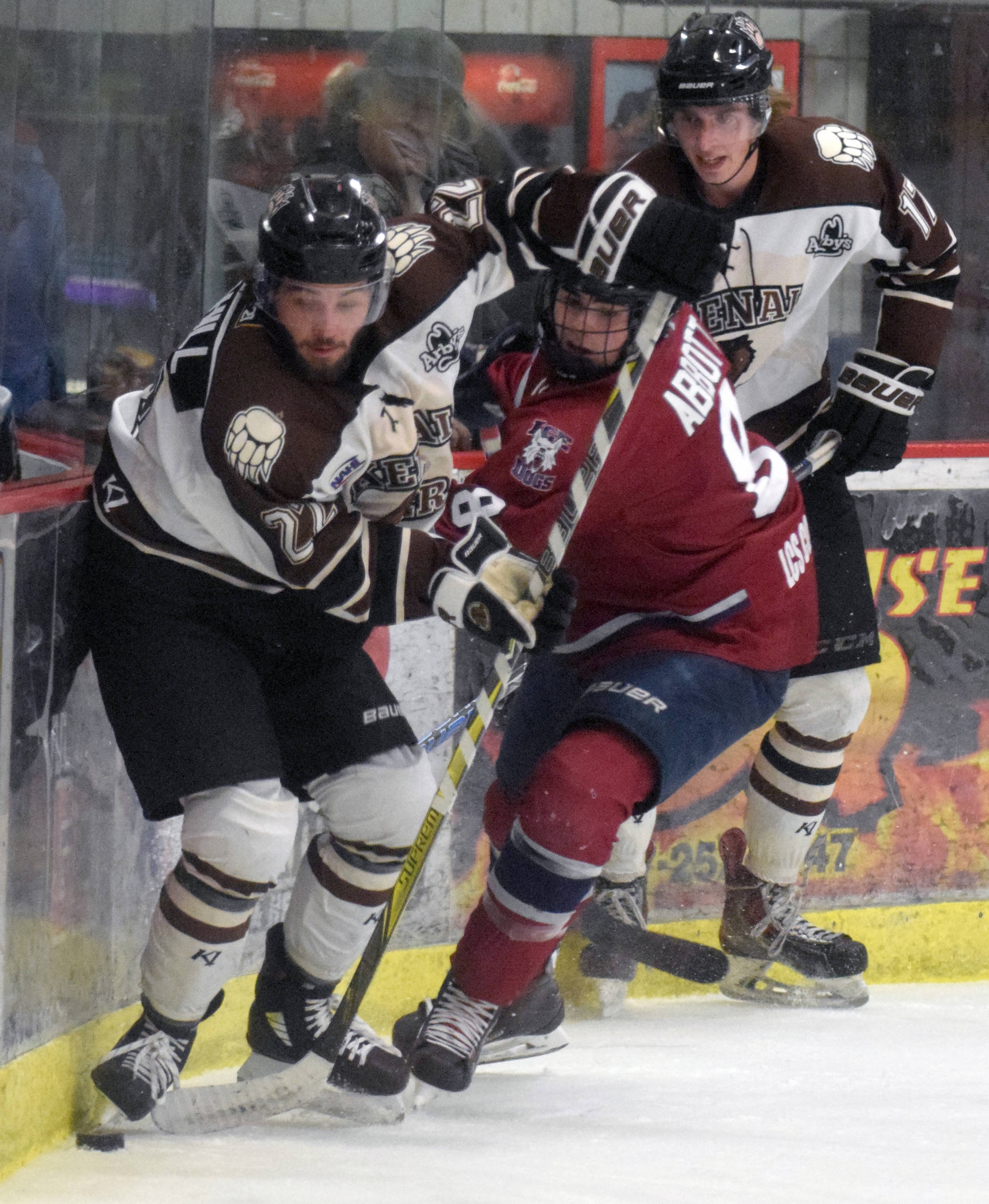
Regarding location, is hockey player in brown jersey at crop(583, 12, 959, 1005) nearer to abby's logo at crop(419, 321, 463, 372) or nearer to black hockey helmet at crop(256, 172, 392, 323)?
abby's logo at crop(419, 321, 463, 372)

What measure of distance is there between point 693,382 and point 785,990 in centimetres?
122

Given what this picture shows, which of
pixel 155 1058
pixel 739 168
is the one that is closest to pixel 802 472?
pixel 739 168

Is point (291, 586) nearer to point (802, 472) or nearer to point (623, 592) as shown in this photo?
point (623, 592)

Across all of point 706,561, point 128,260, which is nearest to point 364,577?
point 706,561

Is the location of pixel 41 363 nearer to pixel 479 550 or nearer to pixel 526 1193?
pixel 479 550

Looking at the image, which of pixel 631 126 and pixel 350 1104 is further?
pixel 631 126

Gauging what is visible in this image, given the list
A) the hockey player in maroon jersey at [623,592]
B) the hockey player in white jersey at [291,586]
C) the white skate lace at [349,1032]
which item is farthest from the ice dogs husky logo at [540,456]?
the white skate lace at [349,1032]

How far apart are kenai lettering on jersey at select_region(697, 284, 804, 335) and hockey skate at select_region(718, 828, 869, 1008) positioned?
92cm

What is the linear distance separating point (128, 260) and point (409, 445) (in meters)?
0.66

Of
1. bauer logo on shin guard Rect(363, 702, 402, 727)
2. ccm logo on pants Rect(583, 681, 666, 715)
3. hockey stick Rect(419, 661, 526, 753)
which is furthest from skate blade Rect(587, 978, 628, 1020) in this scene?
bauer logo on shin guard Rect(363, 702, 402, 727)

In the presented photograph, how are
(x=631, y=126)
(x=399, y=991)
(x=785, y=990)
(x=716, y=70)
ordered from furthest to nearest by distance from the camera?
(x=631, y=126)
(x=785, y=990)
(x=399, y=991)
(x=716, y=70)

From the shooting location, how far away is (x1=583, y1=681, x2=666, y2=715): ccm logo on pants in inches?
92.7

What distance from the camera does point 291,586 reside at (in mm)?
2160

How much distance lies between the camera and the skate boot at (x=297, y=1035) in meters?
2.40
